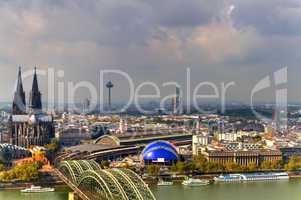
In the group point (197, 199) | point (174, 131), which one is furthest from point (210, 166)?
point (174, 131)

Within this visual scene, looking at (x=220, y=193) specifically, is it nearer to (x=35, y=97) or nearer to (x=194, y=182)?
(x=194, y=182)

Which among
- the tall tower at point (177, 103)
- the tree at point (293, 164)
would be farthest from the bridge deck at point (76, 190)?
the tall tower at point (177, 103)

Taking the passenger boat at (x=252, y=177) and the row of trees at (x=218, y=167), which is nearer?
the passenger boat at (x=252, y=177)

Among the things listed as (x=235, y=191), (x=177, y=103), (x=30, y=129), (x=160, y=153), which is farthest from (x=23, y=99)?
(x=177, y=103)

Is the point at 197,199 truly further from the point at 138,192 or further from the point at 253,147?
the point at 253,147

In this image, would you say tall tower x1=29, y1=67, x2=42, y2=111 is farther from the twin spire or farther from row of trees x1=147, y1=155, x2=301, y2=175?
row of trees x1=147, y1=155, x2=301, y2=175

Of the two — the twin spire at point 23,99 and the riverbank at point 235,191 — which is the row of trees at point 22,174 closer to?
the riverbank at point 235,191
